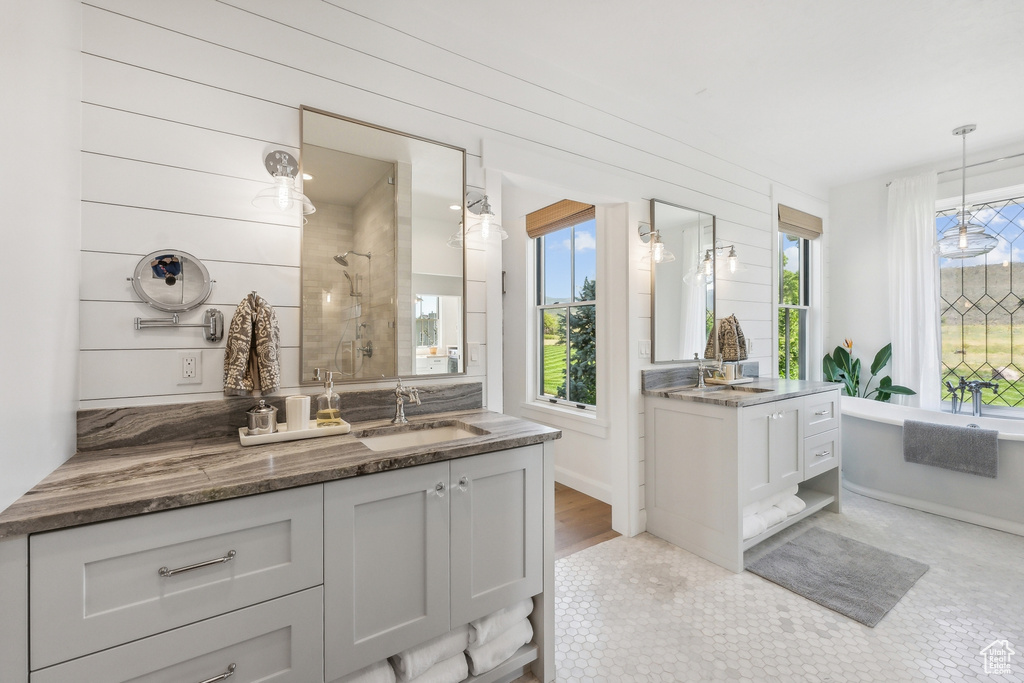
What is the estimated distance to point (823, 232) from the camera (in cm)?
429

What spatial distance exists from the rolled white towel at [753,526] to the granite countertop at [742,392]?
0.71 m

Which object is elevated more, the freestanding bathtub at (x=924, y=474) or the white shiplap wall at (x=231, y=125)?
the white shiplap wall at (x=231, y=125)

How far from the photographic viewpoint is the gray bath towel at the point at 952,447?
2.75 meters

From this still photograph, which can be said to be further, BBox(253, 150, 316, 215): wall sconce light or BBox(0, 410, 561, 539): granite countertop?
BBox(253, 150, 316, 215): wall sconce light

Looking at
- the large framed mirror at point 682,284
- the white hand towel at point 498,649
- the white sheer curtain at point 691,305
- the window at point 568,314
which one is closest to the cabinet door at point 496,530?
the white hand towel at point 498,649

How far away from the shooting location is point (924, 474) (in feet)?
10.1

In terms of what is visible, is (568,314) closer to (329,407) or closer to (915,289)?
(329,407)

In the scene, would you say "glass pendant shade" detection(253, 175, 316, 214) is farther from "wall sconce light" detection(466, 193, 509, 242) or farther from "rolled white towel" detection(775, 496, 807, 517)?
"rolled white towel" detection(775, 496, 807, 517)

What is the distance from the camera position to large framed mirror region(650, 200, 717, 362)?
2.88 m

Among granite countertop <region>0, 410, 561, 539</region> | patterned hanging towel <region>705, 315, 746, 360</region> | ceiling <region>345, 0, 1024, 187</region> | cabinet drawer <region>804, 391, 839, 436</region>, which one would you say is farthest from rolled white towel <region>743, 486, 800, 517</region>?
ceiling <region>345, 0, 1024, 187</region>

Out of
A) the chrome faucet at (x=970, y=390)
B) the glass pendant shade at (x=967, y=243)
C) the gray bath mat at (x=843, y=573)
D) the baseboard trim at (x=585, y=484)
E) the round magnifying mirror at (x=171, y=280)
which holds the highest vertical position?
the glass pendant shade at (x=967, y=243)

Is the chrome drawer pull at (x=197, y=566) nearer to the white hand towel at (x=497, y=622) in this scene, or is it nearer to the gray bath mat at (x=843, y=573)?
the white hand towel at (x=497, y=622)

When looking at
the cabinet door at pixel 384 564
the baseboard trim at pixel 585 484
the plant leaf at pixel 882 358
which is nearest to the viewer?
the cabinet door at pixel 384 564

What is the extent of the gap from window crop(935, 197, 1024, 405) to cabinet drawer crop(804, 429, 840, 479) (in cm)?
160
